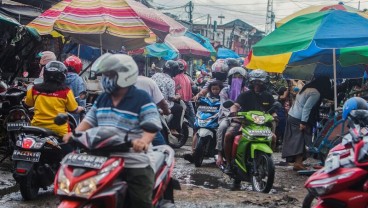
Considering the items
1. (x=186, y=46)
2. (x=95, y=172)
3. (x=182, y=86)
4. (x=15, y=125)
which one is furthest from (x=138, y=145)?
(x=186, y=46)

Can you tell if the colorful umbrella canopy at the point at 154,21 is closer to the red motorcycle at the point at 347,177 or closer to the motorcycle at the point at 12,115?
the motorcycle at the point at 12,115

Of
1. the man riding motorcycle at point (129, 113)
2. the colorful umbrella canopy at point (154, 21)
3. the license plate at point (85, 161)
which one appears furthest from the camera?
the colorful umbrella canopy at point (154, 21)

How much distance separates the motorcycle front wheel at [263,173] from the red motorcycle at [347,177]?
1870 mm

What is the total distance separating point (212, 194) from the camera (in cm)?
638

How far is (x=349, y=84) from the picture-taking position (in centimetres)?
1141

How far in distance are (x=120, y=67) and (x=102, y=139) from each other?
1.85 ft

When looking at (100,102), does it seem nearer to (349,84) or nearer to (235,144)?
(235,144)

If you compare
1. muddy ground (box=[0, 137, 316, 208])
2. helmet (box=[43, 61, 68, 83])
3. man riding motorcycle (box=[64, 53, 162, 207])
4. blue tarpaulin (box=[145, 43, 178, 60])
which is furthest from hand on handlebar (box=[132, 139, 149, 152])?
blue tarpaulin (box=[145, 43, 178, 60])

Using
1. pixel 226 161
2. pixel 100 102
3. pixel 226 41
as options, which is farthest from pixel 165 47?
pixel 226 41

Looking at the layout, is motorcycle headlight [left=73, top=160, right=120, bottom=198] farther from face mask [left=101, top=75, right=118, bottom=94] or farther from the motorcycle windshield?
face mask [left=101, top=75, right=118, bottom=94]

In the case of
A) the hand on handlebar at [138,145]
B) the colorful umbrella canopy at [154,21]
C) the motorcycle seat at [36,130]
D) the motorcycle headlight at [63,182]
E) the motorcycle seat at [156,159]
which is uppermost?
the colorful umbrella canopy at [154,21]

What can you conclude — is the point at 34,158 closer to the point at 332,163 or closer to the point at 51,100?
the point at 51,100

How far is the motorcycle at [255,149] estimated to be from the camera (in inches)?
267

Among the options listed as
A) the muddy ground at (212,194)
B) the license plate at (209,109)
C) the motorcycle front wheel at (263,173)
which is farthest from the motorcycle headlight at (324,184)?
the license plate at (209,109)
